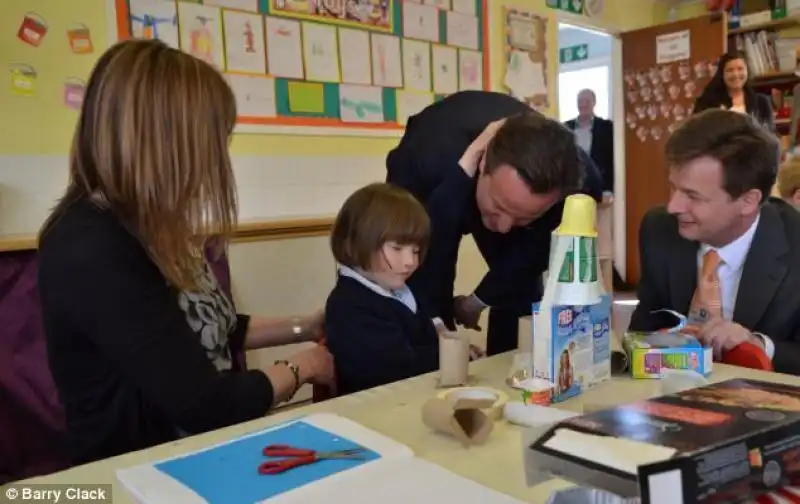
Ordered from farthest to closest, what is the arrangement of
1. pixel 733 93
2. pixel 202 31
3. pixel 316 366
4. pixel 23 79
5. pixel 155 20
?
pixel 733 93
pixel 202 31
pixel 155 20
pixel 23 79
pixel 316 366

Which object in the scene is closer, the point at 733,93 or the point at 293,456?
the point at 293,456

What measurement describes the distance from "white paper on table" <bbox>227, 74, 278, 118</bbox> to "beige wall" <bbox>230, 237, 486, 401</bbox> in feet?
1.65

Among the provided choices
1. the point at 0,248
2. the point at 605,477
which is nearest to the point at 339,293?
the point at 605,477

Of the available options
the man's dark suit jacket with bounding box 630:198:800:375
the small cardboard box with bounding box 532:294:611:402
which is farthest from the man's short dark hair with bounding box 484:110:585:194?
the small cardboard box with bounding box 532:294:611:402

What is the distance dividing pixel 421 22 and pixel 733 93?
85.5 inches

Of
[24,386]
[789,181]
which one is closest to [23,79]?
[24,386]

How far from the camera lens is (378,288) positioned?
1.46 m

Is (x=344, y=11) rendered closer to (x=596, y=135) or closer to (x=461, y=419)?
(x=461, y=419)

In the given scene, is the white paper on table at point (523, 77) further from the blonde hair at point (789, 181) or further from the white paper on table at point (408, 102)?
the blonde hair at point (789, 181)

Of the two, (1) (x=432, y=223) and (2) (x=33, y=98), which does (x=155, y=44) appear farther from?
(2) (x=33, y=98)

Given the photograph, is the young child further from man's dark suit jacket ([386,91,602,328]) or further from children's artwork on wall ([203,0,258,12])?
children's artwork on wall ([203,0,258,12])

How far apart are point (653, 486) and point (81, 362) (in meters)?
0.83

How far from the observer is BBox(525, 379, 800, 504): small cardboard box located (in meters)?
0.56

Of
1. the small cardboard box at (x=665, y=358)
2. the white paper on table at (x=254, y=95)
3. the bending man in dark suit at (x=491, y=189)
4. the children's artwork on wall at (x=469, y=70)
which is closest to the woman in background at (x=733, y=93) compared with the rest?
the children's artwork on wall at (x=469, y=70)
